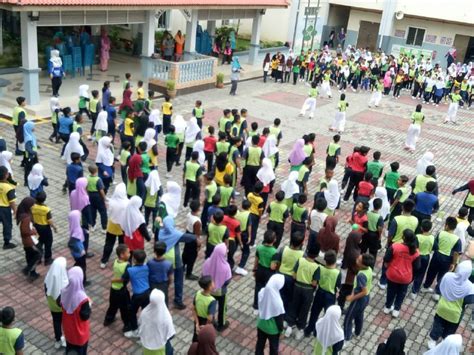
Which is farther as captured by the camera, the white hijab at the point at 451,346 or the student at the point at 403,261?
the student at the point at 403,261

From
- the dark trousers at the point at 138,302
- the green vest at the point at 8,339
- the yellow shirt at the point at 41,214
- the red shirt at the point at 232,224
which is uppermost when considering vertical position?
the red shirt at the point at 232,224

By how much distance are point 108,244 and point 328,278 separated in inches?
135

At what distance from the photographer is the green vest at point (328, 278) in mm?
6066

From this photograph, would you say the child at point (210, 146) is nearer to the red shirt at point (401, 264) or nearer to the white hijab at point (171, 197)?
the white hijab at point (171, 197)

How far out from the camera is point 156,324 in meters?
5.13

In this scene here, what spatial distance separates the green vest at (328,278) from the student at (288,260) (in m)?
0.34

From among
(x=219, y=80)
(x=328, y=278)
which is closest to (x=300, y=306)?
(x=328, y=278)

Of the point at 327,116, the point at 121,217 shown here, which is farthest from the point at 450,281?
the point at 327,116

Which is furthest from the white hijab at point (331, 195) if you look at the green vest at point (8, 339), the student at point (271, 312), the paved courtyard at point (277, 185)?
the green vest at point (8, 339)

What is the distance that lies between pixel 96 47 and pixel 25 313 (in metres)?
17.5

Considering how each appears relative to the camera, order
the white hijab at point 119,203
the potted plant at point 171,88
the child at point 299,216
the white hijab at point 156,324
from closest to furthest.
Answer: the white hijab at point 156,324
the white hijab at point 119,203
the child at point 299,216
the potted plant at point 171,88

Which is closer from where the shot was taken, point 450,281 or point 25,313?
point 450,281

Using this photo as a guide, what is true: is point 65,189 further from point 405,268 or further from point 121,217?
point 405,268

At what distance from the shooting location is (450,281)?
20.4 feet
